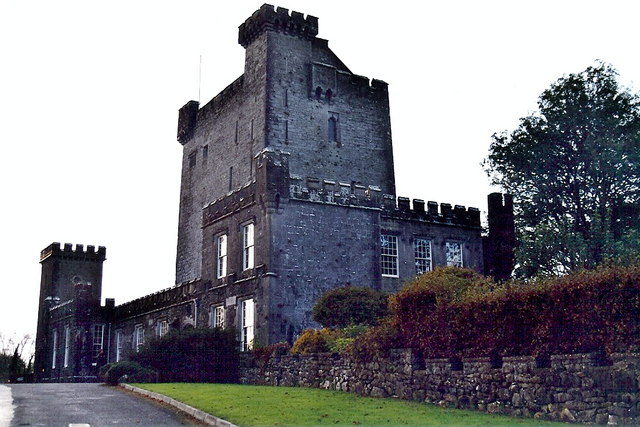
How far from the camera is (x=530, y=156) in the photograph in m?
38.9

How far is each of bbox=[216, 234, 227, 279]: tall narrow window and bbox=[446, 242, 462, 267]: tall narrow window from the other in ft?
39.6

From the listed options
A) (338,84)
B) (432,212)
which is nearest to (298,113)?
(338,84)

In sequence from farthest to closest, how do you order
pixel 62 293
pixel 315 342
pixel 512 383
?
pixel 62 293 → pixel 315 342 → pixel 512 383

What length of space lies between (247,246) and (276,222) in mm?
2402

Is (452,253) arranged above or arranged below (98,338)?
above

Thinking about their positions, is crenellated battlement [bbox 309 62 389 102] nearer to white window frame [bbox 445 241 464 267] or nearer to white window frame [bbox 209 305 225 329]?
white window frame [bbox 445 241 464 267]

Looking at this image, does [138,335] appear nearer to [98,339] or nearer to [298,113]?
[98,339]

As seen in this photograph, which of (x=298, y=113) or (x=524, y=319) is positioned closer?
(x=524, y=319)

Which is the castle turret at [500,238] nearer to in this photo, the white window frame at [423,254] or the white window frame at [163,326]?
the white window frame at [423,254]

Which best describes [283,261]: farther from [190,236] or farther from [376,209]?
[190,236]

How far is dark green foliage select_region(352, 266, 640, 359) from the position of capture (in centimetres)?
1333

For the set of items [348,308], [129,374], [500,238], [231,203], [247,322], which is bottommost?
[129,374]

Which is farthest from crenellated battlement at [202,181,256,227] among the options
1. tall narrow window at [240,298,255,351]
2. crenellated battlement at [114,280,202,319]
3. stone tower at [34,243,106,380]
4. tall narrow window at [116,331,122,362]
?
stone tower at [34,243,106,380]

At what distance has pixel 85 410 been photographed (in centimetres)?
1683
